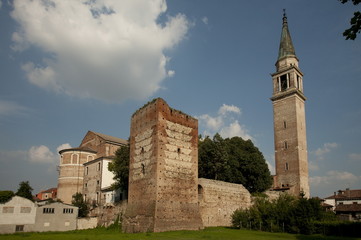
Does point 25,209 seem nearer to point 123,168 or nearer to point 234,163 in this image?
point 123,168

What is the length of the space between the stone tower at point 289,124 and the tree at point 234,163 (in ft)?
15.6

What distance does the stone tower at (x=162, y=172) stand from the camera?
2262 centimetres

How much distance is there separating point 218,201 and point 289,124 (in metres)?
20.2

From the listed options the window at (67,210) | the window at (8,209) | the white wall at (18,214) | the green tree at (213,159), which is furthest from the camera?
the green tree at (213,159)

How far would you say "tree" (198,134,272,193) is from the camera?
114 feet

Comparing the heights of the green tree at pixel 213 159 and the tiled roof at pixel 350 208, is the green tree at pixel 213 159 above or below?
above

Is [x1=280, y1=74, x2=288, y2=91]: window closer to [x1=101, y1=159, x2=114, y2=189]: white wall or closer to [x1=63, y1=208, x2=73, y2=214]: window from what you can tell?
[x1=101, y1=159, x2=114, y2=189]: white wall

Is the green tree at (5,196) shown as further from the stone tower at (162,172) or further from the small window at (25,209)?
the stone tower at (162,172)

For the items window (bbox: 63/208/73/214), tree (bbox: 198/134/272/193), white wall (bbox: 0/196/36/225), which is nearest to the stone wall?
tree (bbox: 198/134/272/193)

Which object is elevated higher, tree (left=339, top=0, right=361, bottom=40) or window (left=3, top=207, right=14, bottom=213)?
tree (left=339, top=0, right=361, bottom=40)

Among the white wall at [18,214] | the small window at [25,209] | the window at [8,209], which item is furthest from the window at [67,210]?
the window at [8,209]

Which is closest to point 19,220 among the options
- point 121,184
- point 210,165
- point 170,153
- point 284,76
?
point 121,184

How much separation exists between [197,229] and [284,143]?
79.4ft

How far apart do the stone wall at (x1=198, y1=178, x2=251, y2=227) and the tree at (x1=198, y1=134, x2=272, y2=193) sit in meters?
4.01
